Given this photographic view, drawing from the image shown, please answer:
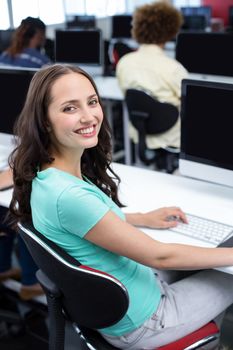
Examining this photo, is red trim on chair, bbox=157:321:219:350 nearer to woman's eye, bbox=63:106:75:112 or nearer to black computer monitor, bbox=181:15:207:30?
woman's eye, bbox=63:106:75:112

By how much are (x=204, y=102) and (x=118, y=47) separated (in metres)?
3.17

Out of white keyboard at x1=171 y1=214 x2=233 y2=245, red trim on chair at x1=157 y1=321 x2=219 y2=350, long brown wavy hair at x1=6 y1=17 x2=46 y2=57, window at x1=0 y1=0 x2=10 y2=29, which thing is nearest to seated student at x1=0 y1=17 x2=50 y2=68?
long brown wavy hair at x1=6 y1=17 x2=46 y2=57

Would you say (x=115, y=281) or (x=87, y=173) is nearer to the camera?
(x=115, y=281)

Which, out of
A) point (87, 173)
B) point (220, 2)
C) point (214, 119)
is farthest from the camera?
point (220, 2)

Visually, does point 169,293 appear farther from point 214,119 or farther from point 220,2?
point 220,2

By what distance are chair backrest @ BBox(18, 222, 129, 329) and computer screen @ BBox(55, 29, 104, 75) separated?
3268 millimetres

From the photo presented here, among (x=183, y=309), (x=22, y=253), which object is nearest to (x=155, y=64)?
(x=22, y=253)

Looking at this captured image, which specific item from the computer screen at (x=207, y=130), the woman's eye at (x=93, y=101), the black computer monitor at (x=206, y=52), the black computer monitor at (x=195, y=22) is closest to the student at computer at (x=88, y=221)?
the woman's eye at (x=93, y=101)

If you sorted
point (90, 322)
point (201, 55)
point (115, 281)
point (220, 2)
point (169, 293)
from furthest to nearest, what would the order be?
1. point (220, 2)
2. point (201, 55)
3. point (169, 293)
4. point (90, 322)
5. point (115, 281)

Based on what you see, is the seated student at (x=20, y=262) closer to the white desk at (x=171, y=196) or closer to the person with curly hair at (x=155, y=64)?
the white desk at (x=171, y=196)

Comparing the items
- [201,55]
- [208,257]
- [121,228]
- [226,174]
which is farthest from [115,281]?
[201,55]

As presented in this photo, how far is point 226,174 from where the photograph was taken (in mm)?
1732

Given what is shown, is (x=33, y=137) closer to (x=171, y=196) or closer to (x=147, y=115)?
(x=171, y=196)

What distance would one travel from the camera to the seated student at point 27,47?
2855 mm
